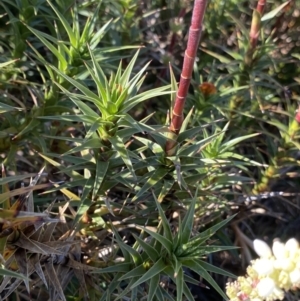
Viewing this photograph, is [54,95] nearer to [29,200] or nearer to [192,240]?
[29,200]

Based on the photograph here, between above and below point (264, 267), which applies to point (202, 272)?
below

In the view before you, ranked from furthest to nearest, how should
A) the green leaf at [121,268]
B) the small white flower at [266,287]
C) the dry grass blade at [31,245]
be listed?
1. the green leaf at [121,268]
2. the dry grass blade at [31,245]
3. the small white flower at [266,287]

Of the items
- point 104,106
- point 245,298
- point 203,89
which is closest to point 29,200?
point 104,106

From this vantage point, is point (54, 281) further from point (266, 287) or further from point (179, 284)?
point (266, 287)

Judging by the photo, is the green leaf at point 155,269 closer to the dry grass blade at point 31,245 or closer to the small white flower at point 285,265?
the dry grass blade at point 31,245

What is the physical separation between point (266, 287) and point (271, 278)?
0.12ft

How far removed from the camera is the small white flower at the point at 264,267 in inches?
40.8

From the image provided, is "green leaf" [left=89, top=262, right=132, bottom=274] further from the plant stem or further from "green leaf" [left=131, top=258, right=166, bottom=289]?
the plant stem

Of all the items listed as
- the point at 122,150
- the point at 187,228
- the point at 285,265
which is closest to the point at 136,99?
the point at 122,150

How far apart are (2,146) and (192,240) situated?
0.72m

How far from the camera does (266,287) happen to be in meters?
1.01

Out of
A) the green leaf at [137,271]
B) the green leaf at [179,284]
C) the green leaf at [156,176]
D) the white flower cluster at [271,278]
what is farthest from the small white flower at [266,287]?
the green leaf at [156,176]

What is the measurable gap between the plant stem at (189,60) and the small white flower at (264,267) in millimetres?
426

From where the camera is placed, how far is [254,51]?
1.93 metres
